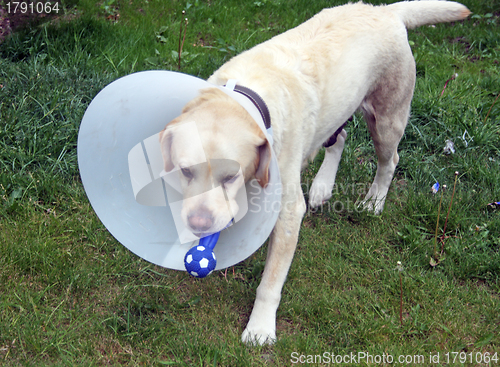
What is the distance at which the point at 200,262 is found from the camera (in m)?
1.84

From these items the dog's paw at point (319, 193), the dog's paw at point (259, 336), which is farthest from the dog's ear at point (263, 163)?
the dog's paw at point (319, 193)

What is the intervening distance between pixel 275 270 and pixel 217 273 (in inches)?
17.3

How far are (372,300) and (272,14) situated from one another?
11.3 feet

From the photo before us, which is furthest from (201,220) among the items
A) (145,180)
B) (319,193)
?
(319,193)

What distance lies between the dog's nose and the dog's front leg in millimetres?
530

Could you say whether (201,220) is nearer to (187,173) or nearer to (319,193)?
(187,173)

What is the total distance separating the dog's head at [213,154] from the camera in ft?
5.81

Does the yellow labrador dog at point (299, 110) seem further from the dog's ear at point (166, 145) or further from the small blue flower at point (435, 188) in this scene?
the small blue flower at point (435, 188)

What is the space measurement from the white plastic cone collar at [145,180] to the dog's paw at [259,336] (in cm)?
40

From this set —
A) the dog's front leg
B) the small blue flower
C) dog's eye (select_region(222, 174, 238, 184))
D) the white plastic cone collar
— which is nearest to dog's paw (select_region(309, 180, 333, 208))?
the small blue flower

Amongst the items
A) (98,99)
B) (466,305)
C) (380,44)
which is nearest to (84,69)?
(98,99)

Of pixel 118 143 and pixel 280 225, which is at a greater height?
pixel 118 143

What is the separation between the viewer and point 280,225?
223 centimetres

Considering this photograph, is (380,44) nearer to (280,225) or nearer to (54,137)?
(280,225)
